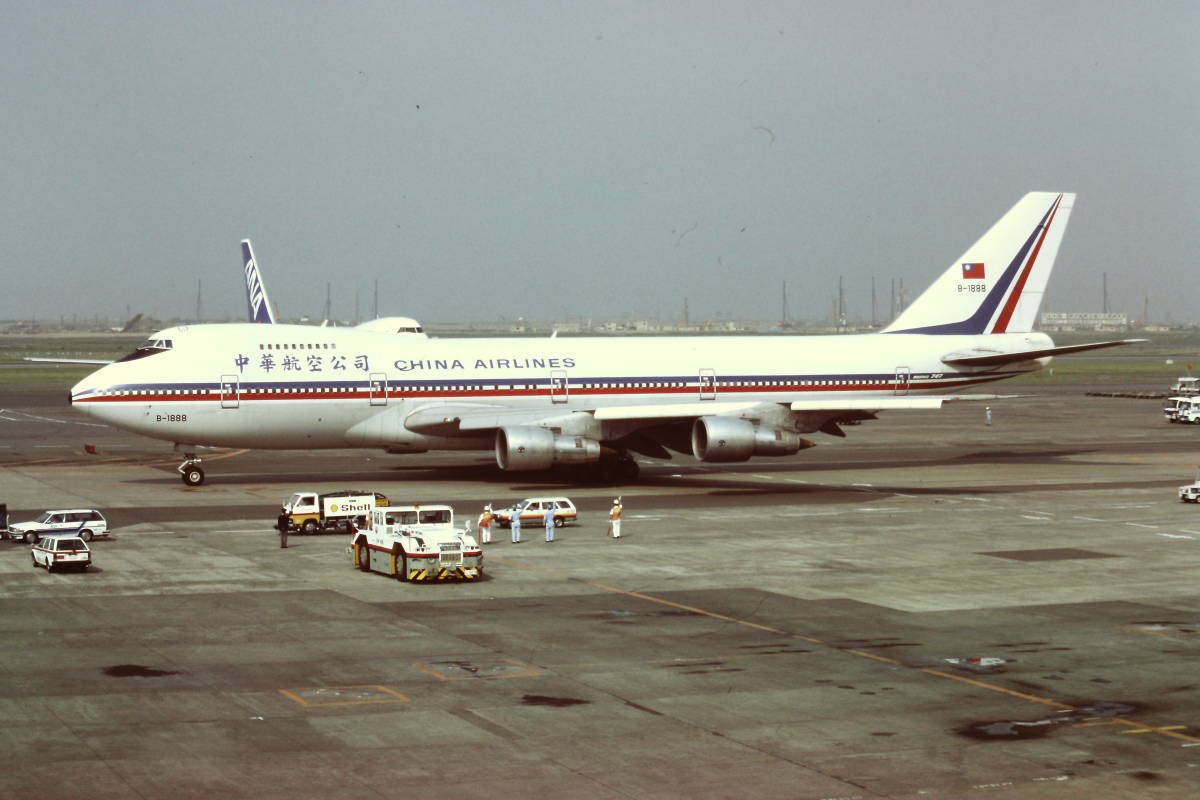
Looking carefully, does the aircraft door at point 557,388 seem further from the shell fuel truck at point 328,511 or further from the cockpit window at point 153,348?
the cockpit window at point 153,348

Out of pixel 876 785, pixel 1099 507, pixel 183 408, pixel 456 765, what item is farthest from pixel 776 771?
pixel 183 408

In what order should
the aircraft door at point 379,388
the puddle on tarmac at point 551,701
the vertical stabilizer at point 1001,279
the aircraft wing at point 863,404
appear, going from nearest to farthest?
the puddle on tarmac at point 551,701 < the aircraft wing at point 863,404 < the aircraft door at point 379,388 < the vertical stabilizer at point 1001,279

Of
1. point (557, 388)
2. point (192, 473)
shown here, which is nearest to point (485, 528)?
point (557, 388)

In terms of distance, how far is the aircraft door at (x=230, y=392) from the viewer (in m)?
58.9

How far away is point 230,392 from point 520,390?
1210 centimetres

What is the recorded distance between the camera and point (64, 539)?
3909 centimetres

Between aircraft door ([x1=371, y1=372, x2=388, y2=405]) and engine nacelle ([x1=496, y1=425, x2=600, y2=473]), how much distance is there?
5.29m

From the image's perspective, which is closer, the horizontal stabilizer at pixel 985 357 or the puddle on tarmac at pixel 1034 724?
the puddle on tarmac at pixel 1034 724

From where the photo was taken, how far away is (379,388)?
60.2 meters

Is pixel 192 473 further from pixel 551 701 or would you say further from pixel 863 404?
pixel 551 701

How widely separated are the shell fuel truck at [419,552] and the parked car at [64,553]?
745 cm

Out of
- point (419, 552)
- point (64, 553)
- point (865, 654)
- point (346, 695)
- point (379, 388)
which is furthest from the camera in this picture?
point (379, 388)

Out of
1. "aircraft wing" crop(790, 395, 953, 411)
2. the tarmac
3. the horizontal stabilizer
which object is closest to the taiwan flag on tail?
the horizontal stabilizer

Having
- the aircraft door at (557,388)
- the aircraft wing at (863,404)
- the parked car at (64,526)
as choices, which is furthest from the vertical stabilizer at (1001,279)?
the parked car at (64,526)
